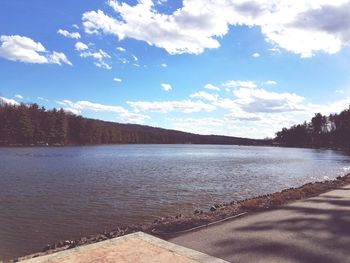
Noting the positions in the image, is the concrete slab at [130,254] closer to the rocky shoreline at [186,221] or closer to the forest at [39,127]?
the rocky shoreline at [186,221]

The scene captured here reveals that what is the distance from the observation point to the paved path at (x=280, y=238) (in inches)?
353

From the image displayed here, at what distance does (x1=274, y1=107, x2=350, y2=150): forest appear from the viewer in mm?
144875

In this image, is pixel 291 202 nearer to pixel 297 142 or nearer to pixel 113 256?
pixel 113 256

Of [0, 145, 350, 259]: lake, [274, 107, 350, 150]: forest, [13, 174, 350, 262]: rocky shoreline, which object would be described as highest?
[274, 107, 350, 150]: forest

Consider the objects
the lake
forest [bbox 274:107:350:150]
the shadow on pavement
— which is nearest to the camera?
the shadow on pavement

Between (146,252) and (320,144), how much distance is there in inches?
6971

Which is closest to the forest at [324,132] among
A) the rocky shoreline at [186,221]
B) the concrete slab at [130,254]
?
the rocky shoreline at [186,221]

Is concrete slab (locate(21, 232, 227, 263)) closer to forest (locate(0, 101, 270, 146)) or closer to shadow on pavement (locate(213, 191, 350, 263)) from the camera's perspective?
shadow on pavement (locate(213, 191, 350, 263))

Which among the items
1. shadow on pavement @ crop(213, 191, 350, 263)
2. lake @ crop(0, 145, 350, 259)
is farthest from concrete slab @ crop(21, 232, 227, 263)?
lake @ crop(0, 145, 350, 259)

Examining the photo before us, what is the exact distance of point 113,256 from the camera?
8.55 meters

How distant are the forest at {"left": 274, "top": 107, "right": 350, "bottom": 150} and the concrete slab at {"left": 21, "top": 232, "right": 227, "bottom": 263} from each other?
134 metres

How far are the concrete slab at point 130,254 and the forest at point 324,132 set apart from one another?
134476mm

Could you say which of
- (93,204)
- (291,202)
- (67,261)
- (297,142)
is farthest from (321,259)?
(297,142)

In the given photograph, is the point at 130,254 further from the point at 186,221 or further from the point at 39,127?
the point at 39,127
